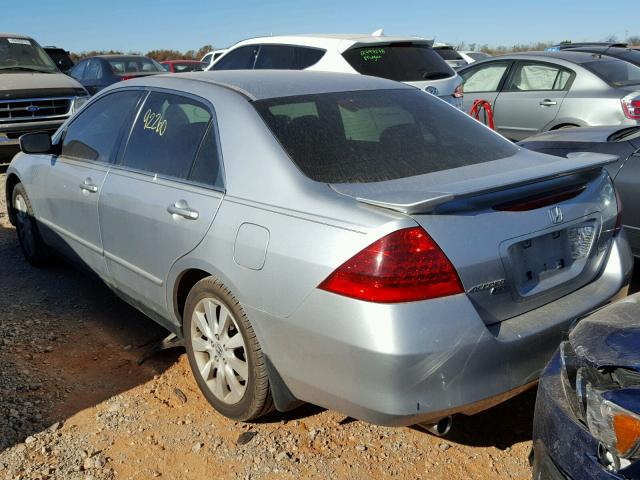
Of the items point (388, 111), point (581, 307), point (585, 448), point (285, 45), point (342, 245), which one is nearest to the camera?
point (585, 448)

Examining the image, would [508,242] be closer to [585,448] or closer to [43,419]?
[585,448]

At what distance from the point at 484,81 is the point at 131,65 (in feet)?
27.6

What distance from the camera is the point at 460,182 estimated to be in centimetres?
278

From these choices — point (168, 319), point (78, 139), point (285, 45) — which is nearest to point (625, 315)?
point (168, 319)

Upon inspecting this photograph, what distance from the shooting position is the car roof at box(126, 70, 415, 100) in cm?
353

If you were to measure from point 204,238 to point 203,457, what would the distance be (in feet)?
3.21

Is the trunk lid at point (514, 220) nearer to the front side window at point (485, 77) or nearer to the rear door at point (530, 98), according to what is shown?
the rear door at point (530, 98)

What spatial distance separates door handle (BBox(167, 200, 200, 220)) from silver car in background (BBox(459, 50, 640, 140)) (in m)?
5.98

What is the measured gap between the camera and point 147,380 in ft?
12.4

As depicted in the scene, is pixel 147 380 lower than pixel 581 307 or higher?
lower

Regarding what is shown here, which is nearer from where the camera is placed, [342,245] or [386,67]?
[342,245]

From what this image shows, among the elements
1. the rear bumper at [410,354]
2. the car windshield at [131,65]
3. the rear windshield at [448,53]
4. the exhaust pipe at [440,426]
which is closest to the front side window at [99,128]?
the rear bumper at [410,354]

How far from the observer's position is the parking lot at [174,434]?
2.97m

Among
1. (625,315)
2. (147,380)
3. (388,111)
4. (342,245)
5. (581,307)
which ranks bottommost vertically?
(147,380)
